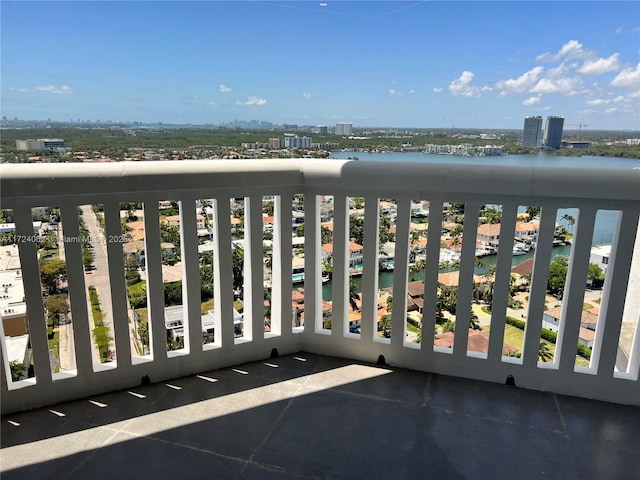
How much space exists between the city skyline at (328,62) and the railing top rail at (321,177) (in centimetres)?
87

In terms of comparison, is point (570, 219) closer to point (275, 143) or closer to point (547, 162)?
point (547, 162)

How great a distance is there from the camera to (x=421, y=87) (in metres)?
7.49

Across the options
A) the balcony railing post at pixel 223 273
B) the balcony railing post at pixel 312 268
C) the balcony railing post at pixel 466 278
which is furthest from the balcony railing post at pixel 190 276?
the balcony railing post at pixel 466 278

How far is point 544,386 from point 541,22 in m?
4.41

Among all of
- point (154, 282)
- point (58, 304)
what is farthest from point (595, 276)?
point (58, 304)

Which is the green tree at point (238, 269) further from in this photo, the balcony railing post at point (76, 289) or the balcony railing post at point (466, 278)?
the balcony railing post at point (466, 278)

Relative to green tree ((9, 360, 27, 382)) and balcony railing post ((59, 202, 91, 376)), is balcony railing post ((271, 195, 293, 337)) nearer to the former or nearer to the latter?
balcony railing post ((59, 202, 91, 376))

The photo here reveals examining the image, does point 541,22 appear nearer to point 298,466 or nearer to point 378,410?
point 378,410

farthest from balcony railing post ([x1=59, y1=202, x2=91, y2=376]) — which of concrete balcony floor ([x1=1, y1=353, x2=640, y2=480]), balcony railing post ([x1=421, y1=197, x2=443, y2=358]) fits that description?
balcony railing post ([x1=421, y1=197, x2=443, y2=358])

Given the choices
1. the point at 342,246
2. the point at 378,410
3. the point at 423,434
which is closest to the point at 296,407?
the point at 378,410

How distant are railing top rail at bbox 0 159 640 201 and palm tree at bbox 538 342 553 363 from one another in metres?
0.86

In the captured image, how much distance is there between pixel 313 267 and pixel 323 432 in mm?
996

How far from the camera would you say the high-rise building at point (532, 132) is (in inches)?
98.7

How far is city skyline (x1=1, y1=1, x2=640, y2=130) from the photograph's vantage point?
140 inches
